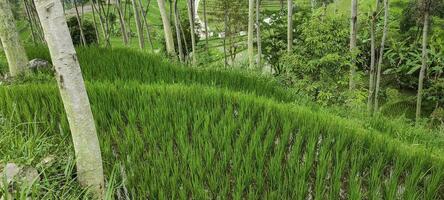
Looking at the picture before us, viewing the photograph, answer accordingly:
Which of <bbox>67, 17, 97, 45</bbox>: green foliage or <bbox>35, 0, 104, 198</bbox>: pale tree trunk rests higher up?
<bbox>35, 0, 104, 198</bbox>: pale tree trunk

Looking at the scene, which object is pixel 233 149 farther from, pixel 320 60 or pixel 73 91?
pixel 320 60

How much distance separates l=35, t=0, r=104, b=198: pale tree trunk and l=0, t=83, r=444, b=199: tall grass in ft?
1.17

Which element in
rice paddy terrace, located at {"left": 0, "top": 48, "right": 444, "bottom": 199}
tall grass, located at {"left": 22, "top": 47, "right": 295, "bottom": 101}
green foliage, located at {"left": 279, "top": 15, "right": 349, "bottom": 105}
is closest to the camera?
rice paddy terrace, located at {"left": 0, "top": 48, "right": 444, "bottom": 199}

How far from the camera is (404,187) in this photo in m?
3.22

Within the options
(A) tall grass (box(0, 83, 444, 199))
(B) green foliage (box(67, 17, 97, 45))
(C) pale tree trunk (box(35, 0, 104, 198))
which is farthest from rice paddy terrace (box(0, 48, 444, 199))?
(B) green foliage (box(67, 17, 97, 45))

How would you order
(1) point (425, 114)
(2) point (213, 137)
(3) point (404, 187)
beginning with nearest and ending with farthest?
1. (3) point (404, 187)
2. (2) point (213, 137)
3. (1) point (425, 114)

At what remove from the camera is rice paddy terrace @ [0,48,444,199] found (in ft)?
Answer: 10.2

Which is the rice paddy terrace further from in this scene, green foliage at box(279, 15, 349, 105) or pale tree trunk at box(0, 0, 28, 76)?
green foliage at box(279, 15, 349, 105)

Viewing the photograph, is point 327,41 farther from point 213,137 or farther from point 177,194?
point 177,194

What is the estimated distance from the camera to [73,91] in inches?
101

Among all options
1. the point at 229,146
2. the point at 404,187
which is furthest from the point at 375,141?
the point at 229,146

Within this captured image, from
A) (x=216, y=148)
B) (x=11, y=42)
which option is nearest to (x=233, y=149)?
(x=216, y=148)

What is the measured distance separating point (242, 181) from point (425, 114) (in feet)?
70.4

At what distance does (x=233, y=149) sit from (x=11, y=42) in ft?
17.0
